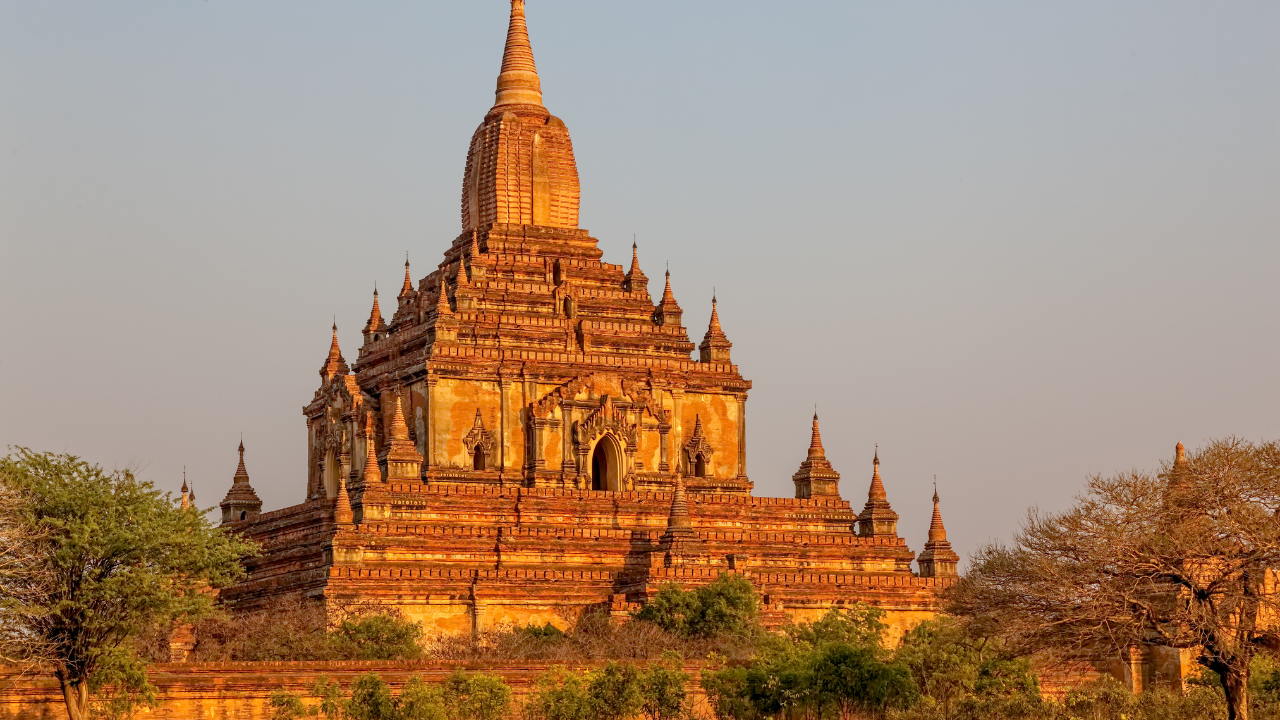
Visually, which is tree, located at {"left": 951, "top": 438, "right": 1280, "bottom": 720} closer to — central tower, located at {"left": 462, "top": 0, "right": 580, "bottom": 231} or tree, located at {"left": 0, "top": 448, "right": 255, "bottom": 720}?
tree, located at {"left": 0, "top": 448, "right": 255, "bottom": 720}

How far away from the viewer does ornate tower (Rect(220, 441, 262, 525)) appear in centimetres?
6612

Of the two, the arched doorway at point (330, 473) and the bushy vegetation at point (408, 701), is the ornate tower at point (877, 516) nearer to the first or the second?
the arched doorway at point (330, 473)

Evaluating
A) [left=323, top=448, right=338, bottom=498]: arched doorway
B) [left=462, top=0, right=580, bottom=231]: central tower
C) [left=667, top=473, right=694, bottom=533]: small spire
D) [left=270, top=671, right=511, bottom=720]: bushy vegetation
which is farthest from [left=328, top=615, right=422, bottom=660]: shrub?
[left=462, top=0, right=580, bottom=231]: central tower

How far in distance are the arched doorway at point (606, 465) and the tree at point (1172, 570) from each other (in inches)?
804

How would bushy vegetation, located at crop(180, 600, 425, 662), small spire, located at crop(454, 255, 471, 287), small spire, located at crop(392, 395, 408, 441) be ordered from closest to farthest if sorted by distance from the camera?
1. bushy vegetation, located at crop(180, 600, 425, 662)
2. small spire, located at crop(392, 395, 408, 441)
3. small spire, located at crop(454, 255, 471, 287)

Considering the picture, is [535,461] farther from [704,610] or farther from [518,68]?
[518,68]

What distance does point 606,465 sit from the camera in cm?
6191

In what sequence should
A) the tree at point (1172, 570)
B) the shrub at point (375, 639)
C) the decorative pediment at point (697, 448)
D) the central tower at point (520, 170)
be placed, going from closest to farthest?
the tree at point (1172, 570) → the shrub at point (375, 639) → the decorative pediment at point (697, 448) → the central tower at point (520, 170)

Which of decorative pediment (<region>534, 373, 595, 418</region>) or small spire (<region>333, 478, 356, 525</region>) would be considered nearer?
small spire (<region>333, 478, 356, 525</region>)

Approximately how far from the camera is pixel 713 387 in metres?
64.0

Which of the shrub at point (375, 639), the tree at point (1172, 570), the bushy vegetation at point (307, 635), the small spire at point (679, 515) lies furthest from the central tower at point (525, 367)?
the tree at point (1172, 570)

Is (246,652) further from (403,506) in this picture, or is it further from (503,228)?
(503,228)

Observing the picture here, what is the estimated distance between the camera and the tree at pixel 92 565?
138 feet

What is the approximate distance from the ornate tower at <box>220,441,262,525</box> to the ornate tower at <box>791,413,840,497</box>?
14.9 metres
